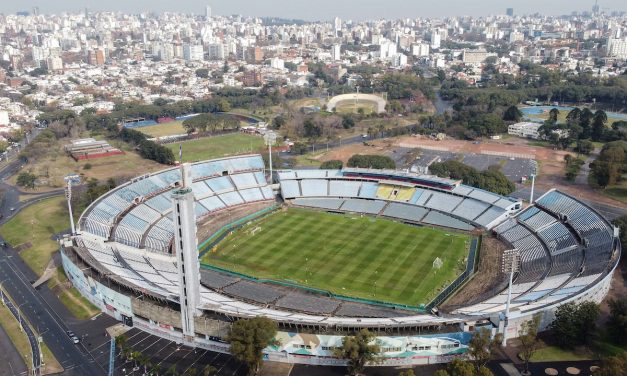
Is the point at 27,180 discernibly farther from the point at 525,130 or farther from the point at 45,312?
the point at 525,130

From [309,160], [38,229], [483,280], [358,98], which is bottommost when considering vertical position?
[38,229]

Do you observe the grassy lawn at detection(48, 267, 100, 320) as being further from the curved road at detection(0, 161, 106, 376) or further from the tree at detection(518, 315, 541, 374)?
the tree at detection(518, 315, 541, 374)

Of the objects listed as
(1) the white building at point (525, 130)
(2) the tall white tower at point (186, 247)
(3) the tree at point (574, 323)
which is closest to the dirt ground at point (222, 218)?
(2) the tall white tower at point (186, 247)

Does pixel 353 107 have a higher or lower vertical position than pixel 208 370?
higher

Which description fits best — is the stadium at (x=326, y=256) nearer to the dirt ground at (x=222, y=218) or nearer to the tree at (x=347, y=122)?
the dirt ground at (x=222, y=218)

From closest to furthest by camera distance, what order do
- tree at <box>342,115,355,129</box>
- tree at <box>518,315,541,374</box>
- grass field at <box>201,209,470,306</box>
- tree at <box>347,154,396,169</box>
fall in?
tree at <box>518,315,541,374</box> < grass field at <box>201,209,470,306</box> < tree at <box>347,154,396,169</box> < tree at <box>342,115,355,129</box>

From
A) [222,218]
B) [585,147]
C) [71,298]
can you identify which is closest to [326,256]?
[222,218]

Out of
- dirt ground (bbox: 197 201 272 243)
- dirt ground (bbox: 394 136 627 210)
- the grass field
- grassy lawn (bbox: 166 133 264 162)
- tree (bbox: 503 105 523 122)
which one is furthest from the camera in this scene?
tree (bbox: 503 105 523 122)

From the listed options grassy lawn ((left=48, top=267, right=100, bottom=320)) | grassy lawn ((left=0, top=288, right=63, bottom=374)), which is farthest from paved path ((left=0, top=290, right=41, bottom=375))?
grassy lawn ((left=48, top=267, right=100, bottom=320))
